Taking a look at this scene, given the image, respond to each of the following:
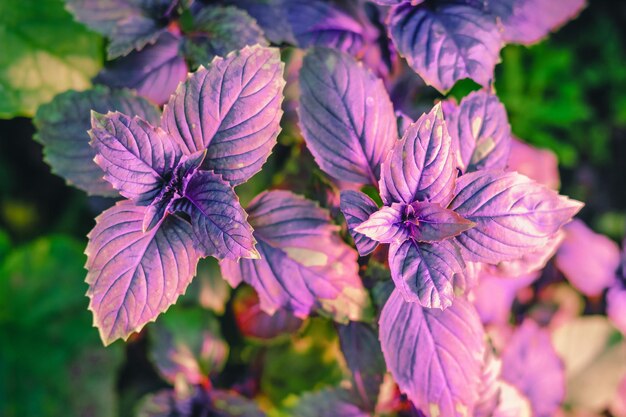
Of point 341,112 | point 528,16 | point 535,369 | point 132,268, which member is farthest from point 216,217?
point 535,369

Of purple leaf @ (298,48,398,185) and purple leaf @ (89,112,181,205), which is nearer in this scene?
purple leaf @ (89,112,181,205)

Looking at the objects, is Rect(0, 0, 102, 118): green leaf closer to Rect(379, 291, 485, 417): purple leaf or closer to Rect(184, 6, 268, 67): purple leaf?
Rect(184, 6, 268, 67): purple leaf

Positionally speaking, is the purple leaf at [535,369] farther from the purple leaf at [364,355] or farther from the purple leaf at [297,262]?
the purple leaf at [297,262]

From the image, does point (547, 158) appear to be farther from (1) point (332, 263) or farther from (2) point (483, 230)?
(1) point (332, 263)

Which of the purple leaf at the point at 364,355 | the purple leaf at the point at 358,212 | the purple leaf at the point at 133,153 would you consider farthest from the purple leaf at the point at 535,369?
the purple leaf at the point at 133,153

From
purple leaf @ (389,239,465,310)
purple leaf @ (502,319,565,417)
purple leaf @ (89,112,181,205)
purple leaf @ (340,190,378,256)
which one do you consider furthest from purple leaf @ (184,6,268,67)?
purple leaf @ (502,319,565,417)
